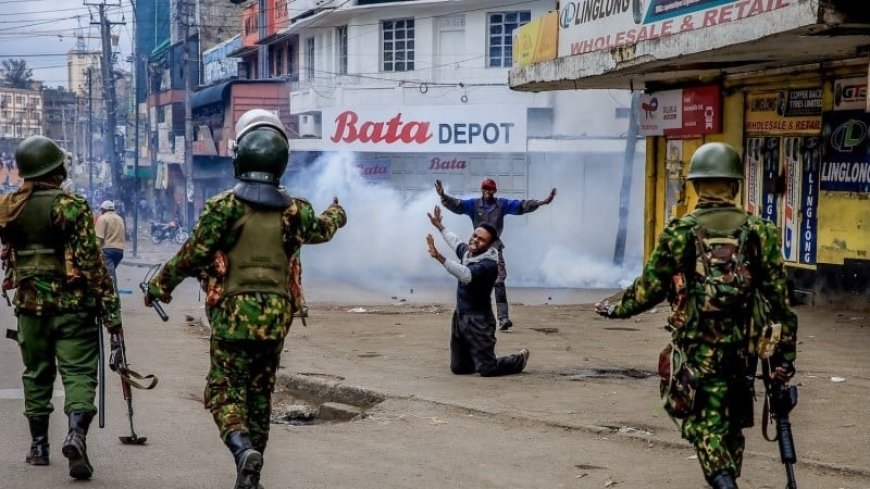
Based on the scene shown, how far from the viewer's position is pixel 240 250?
568cm

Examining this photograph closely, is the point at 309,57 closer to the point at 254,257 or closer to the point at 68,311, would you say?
the point at 68,311

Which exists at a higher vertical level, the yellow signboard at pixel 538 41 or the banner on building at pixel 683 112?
the yellow signboard at pixel 538 41

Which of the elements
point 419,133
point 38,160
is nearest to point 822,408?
point 38,160

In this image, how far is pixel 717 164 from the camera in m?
5.35

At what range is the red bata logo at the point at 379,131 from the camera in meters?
38.8

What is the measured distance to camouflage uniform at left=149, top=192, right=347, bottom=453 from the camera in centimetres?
562

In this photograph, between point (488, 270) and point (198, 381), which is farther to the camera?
point (198, 381)

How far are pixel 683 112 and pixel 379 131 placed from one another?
22720mm

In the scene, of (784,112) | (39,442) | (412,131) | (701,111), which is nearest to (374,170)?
(412,131)

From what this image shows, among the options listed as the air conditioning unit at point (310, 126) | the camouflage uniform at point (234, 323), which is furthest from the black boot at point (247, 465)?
the air conditioning unit at point (310, 126)

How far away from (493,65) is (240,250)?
1329 inches

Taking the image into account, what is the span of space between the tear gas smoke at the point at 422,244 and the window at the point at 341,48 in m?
5.40

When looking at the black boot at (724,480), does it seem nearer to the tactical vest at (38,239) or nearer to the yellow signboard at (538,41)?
the tactical vest at (38,239)

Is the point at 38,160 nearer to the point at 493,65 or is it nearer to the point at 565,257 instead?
the point at 565,257
